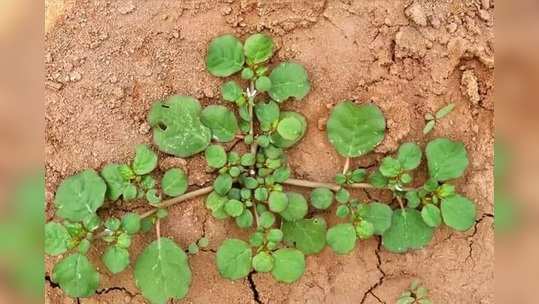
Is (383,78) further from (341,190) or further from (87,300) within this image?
(87,300)

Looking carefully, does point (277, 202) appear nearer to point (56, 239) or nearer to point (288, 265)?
point (288, 265)

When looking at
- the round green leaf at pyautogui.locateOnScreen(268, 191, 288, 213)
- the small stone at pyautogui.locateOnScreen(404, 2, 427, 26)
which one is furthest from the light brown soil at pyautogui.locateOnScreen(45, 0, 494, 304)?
the round green leaf at pyautogui.locateOnScreen(268, 191, 288, 213)

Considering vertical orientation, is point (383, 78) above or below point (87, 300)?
above

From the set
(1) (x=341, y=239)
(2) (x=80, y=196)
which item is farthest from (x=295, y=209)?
(2) (x=80, y=196)

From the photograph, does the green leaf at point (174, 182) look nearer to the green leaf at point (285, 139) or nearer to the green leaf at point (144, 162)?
the green leaf at point (144, 162)

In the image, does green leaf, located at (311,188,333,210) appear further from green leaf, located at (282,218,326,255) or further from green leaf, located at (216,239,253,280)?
green leaf, located at (216,239,253,280)
